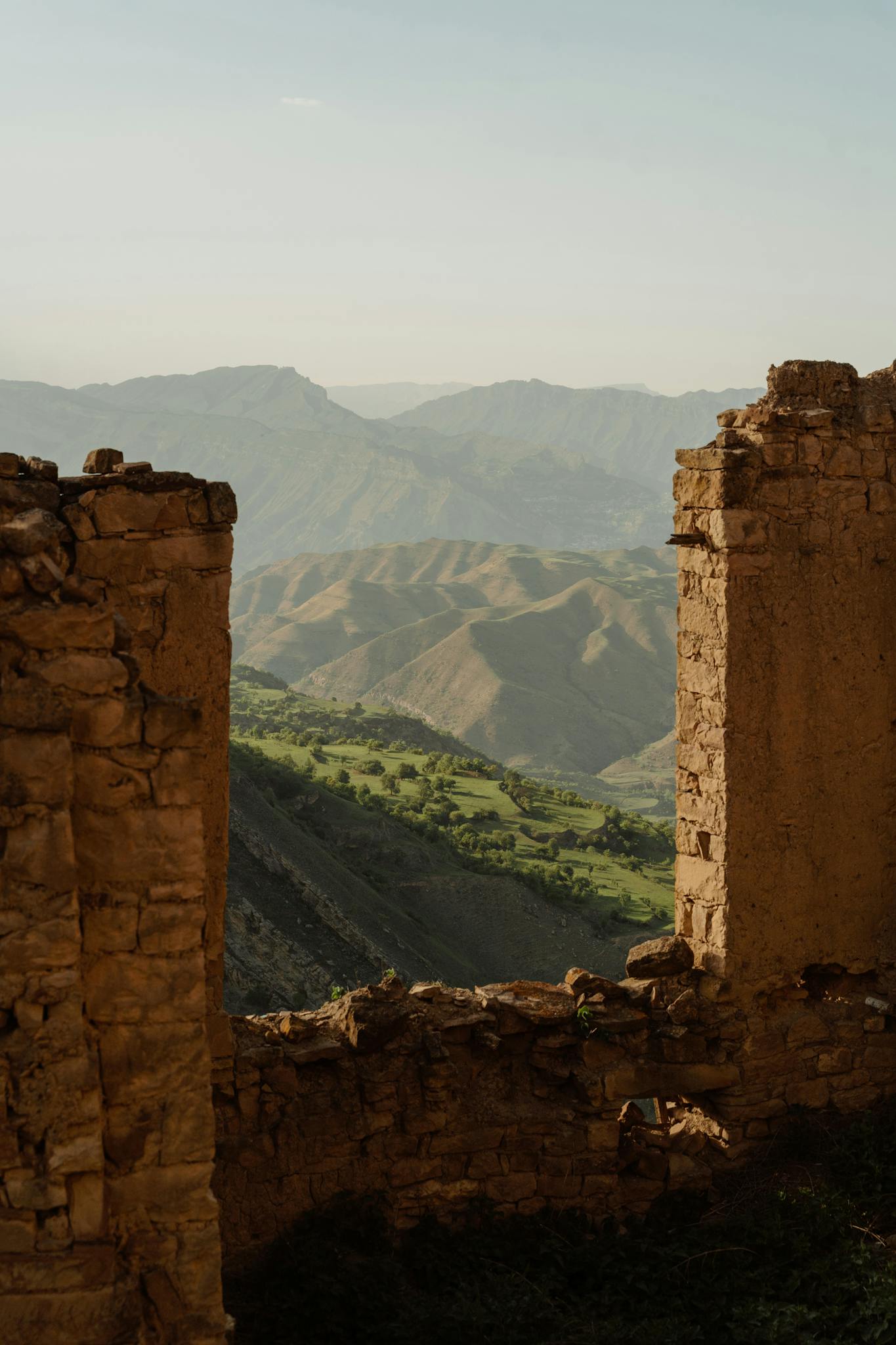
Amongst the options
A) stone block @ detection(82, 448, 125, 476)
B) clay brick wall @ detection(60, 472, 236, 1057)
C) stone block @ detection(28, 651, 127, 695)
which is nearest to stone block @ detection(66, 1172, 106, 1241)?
stone block @ detection(28, 651, 127, 695)

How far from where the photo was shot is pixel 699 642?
731 cm

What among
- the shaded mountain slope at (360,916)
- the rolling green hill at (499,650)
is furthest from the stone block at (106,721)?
the rolling green hill at (499,650)

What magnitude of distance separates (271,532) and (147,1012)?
603 feet

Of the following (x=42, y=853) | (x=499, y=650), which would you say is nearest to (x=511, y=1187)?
(x=42, y=853)

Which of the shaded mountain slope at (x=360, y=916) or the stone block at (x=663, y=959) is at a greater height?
the stone block at (x=663, y=959)

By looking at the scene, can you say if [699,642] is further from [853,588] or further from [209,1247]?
[209,1247]

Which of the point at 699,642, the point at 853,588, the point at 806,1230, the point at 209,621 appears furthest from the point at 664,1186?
the point at 209,621

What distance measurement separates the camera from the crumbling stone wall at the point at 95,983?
3877 mm

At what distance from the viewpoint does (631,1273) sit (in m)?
6.52

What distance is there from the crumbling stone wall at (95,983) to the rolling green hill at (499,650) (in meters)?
56.9

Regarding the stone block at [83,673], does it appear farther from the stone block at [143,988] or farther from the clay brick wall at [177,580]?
the clay brick wall at [177,580]

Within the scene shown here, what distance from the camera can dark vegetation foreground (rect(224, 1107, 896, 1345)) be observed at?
592cm

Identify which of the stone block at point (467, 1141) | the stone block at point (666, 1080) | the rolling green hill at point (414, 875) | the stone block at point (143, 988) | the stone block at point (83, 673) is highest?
the stone block at point (83, 673)

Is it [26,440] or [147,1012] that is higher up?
[26,440]
